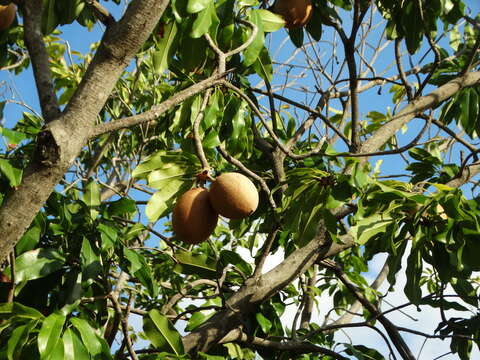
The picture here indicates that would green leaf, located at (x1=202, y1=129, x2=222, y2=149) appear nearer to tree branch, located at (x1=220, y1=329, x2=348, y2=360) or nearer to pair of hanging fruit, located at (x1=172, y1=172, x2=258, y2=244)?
pair of hanging fruit, located at (x1=172, y1=172, x2=258, y2=244)

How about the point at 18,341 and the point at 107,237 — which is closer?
the point at 18,341

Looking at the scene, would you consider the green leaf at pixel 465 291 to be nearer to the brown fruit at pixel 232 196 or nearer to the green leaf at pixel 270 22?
the brown fruit at pixel 232 196

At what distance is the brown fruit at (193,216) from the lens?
1.47 metres

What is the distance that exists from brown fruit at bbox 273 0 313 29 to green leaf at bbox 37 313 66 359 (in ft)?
4.31

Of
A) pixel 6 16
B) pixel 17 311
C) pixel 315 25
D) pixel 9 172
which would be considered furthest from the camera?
pixel 315 25

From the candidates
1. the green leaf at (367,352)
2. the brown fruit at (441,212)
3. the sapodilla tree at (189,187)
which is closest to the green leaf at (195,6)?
the sapodilla tree at (189,187)

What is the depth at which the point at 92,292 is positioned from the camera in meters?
1.78

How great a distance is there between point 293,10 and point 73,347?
136 cm

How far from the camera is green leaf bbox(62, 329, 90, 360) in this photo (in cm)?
123

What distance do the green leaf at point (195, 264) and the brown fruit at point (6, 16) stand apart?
99 cm

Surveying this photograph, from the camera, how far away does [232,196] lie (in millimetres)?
1457

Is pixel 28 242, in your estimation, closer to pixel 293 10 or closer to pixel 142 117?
pixel 142 117

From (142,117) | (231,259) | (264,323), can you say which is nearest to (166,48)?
(142,117)

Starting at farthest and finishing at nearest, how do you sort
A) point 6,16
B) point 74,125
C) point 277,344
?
point 6,16 → point 277,344 → point 74,125
